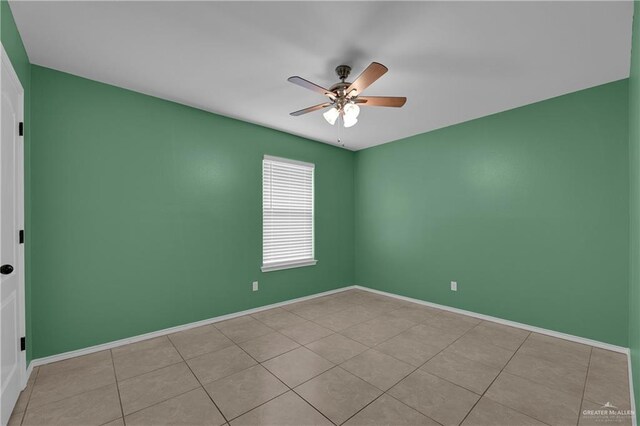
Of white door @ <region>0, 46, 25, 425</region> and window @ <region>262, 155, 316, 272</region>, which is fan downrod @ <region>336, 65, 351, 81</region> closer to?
window @ <region>262, 155, 316, 272</region>

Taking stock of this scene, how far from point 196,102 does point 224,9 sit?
63.2 inches

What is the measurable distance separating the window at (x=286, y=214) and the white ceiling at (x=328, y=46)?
125 cm

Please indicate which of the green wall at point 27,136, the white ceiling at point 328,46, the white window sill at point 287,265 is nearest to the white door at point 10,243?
the green wall at point 27,136

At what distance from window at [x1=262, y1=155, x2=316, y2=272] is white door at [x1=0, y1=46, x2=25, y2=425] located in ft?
7.90

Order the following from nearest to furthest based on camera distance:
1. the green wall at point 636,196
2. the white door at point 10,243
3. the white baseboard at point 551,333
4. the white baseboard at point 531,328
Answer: the green wall at point 636,196
the white door at point 10,243
the white baseboard at point 551,333
the white baseboard at point 531,328

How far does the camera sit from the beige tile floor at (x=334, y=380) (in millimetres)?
1822

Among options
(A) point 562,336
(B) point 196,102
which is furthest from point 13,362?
(A) point 562,336

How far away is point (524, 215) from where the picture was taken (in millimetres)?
3299

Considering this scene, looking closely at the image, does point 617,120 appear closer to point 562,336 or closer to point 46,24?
point 562,336

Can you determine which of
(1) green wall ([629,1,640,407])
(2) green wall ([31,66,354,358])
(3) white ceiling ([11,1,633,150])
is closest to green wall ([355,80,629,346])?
(3) white ceiling ([11,1,633,150])

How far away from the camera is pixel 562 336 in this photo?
300 centimetres

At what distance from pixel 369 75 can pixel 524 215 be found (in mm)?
2642

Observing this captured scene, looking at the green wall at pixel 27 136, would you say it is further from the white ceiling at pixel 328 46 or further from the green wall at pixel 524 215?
the green wall at pixel 524 215

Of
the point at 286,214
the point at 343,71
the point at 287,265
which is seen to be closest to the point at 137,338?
the point at 287,265
